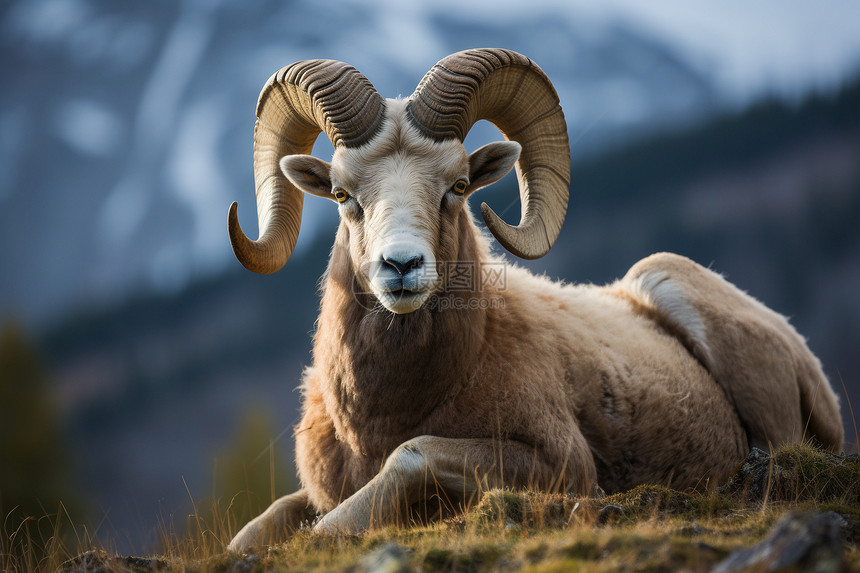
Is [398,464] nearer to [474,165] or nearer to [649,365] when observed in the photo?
[474,165]

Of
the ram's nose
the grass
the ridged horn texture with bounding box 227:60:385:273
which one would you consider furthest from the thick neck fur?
the grass

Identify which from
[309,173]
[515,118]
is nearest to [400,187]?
[309,173]

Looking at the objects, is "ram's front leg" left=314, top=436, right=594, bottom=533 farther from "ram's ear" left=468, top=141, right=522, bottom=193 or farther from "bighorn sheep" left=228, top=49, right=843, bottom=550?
"ram's ear" left=468, top=141, right=522, bottom=193

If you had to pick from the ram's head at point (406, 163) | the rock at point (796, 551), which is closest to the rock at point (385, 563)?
the rock at point (796, 551)

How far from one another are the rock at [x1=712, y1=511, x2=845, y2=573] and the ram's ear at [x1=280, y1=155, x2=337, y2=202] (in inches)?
180

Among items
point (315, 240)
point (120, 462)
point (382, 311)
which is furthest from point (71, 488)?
point (315, 240)

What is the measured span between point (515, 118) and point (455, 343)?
8.46 feet

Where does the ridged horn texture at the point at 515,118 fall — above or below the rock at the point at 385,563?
above

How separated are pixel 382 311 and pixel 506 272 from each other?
6.74 ft

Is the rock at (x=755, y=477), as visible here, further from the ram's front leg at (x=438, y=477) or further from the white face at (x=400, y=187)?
the white face at (x=400, y=187)

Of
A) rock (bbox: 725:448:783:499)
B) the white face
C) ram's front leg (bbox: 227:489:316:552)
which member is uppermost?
the white face

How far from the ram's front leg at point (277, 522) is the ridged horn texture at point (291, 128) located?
7.77 ft

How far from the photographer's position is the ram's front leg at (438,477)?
17.8 feet

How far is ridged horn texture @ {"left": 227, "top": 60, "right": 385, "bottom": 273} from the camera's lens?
638cm
